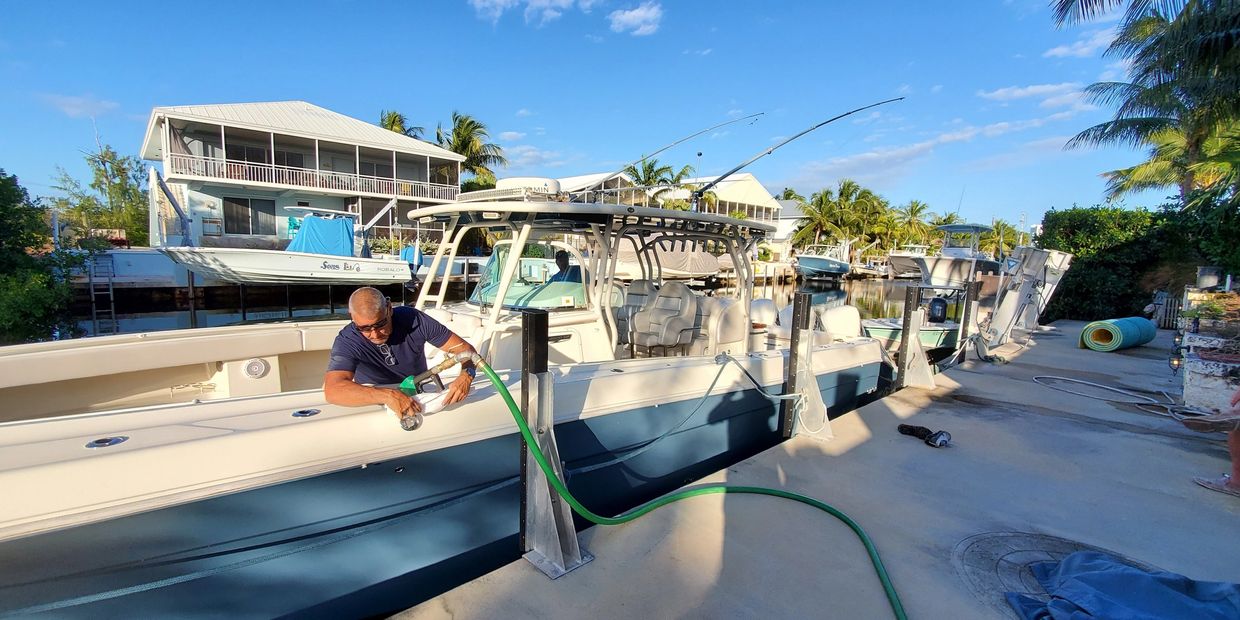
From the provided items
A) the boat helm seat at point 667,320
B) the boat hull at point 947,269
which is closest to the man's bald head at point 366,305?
the boat helm seat at point 667,320

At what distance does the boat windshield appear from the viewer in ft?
14.8

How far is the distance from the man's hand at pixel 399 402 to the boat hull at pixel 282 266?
14.1 meters

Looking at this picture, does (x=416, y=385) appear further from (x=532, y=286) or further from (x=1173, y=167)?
(x=1173, y=167)

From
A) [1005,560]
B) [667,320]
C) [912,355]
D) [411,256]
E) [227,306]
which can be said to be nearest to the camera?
[1005,560]

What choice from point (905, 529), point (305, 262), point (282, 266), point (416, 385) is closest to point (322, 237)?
point (305, 262)

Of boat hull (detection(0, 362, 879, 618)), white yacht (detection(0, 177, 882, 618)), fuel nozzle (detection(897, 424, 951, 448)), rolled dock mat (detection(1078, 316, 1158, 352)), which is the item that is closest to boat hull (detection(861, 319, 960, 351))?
rolled dock mat (detection(1078, 316, 1158, 352))

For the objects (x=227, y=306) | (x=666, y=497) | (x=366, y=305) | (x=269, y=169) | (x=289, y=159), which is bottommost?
(x=227, y=306)

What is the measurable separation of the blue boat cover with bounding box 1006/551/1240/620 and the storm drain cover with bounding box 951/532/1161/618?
0.08m

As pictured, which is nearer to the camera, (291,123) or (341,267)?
(341,267)

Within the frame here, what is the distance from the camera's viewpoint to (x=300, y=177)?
78.9 ft

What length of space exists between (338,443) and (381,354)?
0.66 metres

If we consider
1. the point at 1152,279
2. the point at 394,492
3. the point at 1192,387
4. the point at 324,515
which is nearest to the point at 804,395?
the point at 394,492

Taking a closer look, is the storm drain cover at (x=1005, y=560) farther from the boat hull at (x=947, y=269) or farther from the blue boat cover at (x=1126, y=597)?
the boat hull at (x=947, y=269)

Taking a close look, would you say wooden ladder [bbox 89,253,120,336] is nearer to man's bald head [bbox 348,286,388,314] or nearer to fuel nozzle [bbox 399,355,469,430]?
man's bald head [bbox 348,286,388,314]
